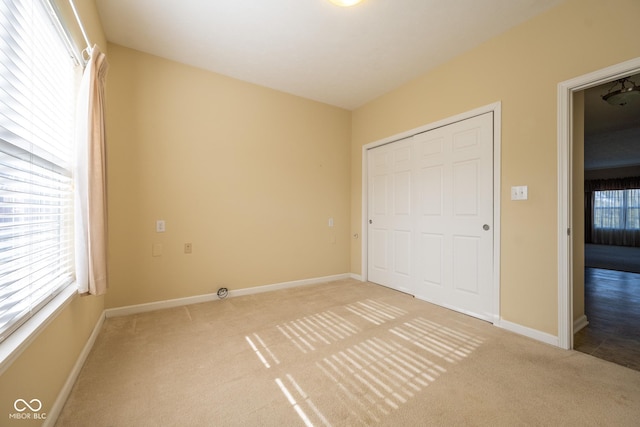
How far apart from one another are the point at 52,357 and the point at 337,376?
159 cm

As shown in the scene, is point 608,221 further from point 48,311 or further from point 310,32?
point 48,311

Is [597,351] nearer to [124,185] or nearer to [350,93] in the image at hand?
[350,93]

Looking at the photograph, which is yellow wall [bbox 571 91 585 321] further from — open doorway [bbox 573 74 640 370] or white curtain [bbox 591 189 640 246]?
white curtain [bbox 591 189 640 246]

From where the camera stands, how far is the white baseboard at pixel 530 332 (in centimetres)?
220

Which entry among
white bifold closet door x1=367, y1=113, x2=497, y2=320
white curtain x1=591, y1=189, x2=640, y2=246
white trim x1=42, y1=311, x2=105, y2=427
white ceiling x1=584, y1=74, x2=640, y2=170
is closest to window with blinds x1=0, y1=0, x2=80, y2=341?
white trim x1=42, y1=311, x2=105, y2=427

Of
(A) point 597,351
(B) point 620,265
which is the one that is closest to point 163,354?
(A) point 597,351

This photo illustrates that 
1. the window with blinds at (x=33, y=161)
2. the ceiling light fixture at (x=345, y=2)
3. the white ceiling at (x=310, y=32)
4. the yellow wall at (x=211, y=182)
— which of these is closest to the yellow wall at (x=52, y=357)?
the window with blinds at (x=33, y=161)

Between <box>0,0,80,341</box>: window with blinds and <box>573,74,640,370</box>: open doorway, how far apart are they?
3.61 meters

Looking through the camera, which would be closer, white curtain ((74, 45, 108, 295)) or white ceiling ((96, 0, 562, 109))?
white curtain ((74, 45, 108, 295))

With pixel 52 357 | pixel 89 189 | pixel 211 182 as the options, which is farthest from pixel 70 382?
pixel 211 182

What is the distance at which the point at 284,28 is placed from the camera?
98.6 inches

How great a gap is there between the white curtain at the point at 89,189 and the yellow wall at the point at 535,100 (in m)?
3.31

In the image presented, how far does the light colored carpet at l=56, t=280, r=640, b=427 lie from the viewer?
1427mm

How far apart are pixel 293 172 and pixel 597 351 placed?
3580 mm
